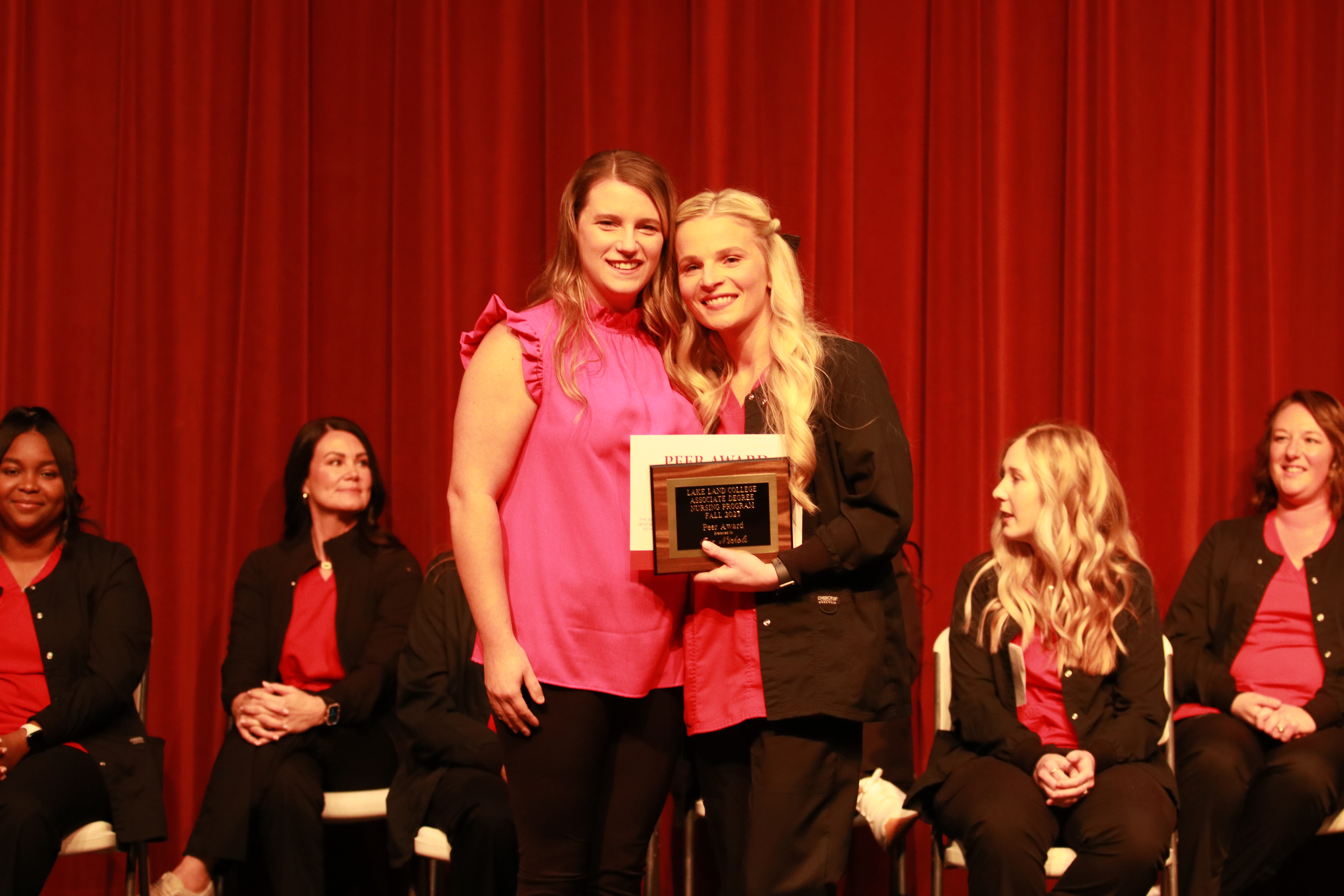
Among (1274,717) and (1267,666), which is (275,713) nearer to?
(1274,717)

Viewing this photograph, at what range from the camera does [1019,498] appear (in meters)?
3.09

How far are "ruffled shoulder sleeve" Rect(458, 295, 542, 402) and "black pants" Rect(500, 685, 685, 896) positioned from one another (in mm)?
534

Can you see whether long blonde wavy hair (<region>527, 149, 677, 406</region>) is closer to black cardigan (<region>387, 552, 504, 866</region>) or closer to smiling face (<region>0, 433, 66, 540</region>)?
black cardigan (<region>387, 552, 504, 866</region>)

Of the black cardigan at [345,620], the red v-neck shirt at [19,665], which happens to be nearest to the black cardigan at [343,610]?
the black cardigan at [345,620]

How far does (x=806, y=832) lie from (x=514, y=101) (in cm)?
307

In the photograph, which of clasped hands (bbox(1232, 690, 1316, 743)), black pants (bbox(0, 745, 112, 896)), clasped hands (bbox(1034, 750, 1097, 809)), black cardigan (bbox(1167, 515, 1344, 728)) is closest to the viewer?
clasped hands (bbox(1034, 750, 1097, 809))

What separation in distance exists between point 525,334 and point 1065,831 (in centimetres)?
185

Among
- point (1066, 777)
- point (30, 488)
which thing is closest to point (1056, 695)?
point (1066, 777)

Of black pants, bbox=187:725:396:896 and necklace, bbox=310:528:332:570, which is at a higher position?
necklace, bbox=310:528:332:570

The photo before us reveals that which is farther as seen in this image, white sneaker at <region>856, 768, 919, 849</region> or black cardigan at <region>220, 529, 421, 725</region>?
black cardigan at <region>220, 529, 421, 725</region>

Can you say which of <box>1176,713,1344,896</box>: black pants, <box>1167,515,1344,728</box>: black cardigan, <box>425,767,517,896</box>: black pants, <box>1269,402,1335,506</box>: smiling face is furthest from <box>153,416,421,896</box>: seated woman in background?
<box>1269,402,1335,506</box>: smiling face

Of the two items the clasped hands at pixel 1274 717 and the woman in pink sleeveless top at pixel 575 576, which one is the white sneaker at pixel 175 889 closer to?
the woman in pink sleeveless top at pixel 575 576

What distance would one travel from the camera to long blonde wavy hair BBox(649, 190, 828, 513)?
195cm

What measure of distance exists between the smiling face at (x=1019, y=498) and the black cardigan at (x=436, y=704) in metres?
1.58
